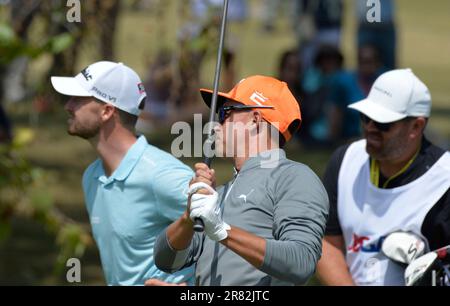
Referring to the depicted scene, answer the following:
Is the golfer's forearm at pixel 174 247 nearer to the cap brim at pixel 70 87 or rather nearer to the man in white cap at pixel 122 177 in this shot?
the man in white cap at pixel 122 177

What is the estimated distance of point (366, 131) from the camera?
6641 mm

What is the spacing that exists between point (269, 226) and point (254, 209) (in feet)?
0.32

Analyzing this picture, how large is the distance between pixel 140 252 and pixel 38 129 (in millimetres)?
12921

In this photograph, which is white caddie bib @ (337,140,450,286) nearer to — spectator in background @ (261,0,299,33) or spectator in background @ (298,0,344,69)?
spectator in background @ (298,0,344,69)

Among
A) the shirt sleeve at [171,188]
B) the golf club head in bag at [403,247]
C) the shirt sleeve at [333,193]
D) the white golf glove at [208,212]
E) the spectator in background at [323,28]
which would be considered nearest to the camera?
the white golf glove at [208,212]

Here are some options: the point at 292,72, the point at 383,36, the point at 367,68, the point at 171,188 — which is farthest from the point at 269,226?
the point at 292,72

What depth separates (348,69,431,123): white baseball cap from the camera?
6.59m

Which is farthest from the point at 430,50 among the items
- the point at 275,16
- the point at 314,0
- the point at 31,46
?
the point at 31,46

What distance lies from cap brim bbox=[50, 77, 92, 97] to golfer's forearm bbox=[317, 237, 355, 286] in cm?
148

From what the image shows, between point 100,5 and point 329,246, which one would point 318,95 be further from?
point 329,246

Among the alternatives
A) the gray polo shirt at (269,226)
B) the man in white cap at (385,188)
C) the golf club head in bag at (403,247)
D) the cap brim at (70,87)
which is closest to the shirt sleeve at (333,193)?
the man in white cap at (385,188)

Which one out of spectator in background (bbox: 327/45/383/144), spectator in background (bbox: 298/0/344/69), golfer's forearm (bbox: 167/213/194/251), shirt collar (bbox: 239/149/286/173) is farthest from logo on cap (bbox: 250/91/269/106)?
spectator in background (bbox: 298/0/344/69)

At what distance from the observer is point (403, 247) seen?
6266mm

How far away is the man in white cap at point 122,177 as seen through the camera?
6.24 meters
